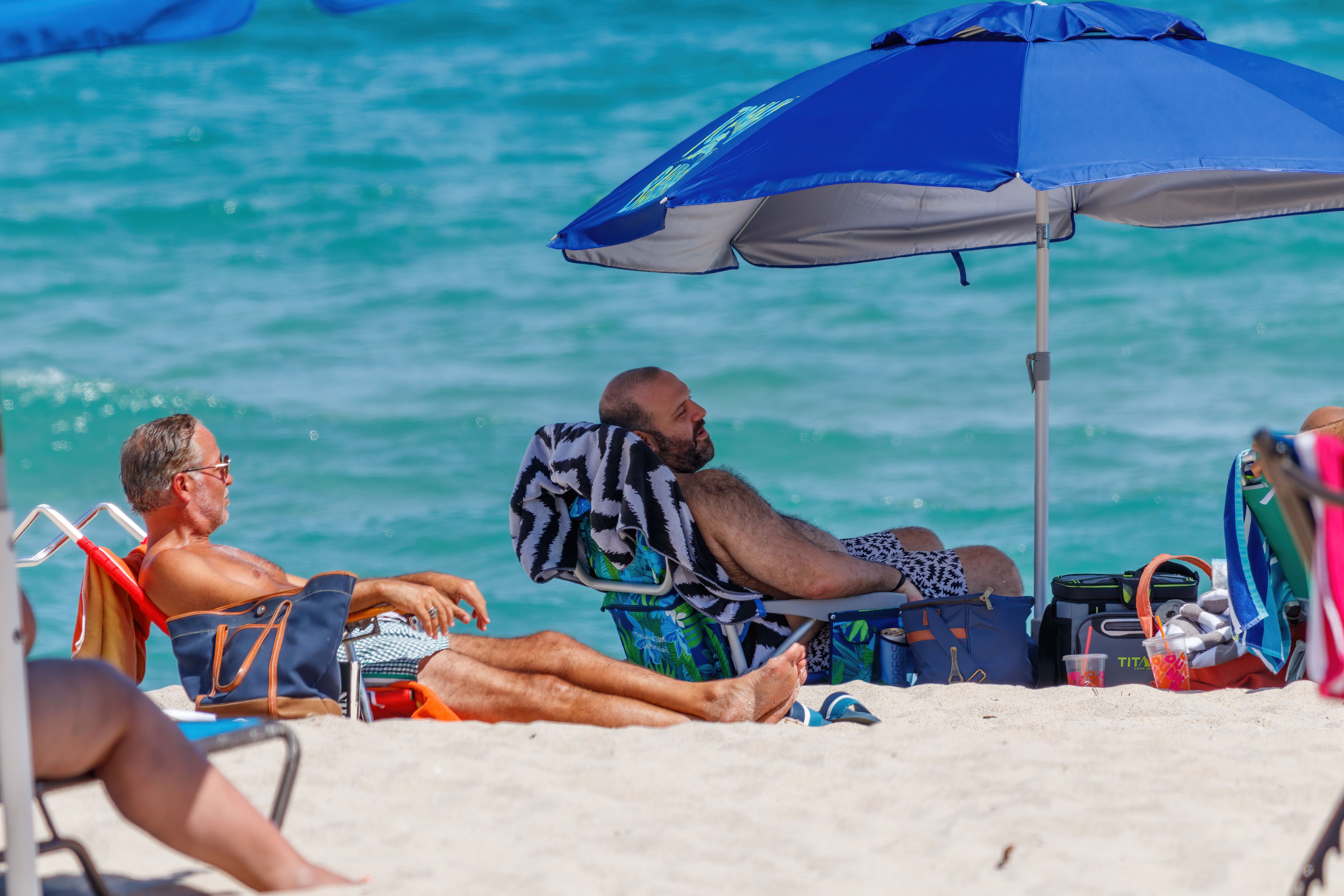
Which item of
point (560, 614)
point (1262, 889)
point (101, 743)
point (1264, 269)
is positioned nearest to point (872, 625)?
point (1262, 889)

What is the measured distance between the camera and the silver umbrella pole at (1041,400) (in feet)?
13.2

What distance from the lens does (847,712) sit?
11.0ft

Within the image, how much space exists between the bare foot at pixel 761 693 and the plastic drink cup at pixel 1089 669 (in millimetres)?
960

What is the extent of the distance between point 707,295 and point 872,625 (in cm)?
1147

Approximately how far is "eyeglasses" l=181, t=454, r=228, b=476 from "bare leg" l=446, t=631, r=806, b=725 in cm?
82

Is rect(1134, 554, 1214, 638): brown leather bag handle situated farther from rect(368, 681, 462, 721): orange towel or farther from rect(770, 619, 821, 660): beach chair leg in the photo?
rect(368, 681, 462, 721): orange towel

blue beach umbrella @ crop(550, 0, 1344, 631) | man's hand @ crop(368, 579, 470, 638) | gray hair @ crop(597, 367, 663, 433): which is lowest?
man's hand @ crop(368, 579, 470, 638)

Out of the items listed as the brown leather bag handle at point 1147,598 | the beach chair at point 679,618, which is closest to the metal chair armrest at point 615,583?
the beach chair at point 679,618

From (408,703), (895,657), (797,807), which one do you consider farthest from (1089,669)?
(408,703)

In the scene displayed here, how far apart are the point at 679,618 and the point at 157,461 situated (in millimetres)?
1449

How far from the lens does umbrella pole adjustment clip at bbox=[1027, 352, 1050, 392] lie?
4125mm

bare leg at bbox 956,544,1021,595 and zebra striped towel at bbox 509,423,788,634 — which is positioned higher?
zebra striped towel at bbox 509,423,788,634

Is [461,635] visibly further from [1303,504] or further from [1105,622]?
[1303,504]

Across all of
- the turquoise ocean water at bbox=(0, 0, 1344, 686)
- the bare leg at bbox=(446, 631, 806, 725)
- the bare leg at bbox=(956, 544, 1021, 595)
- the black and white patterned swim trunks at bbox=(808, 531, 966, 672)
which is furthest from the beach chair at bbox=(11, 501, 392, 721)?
the turquoise ocean water at bbox=(0, 0, 1344, 686)
